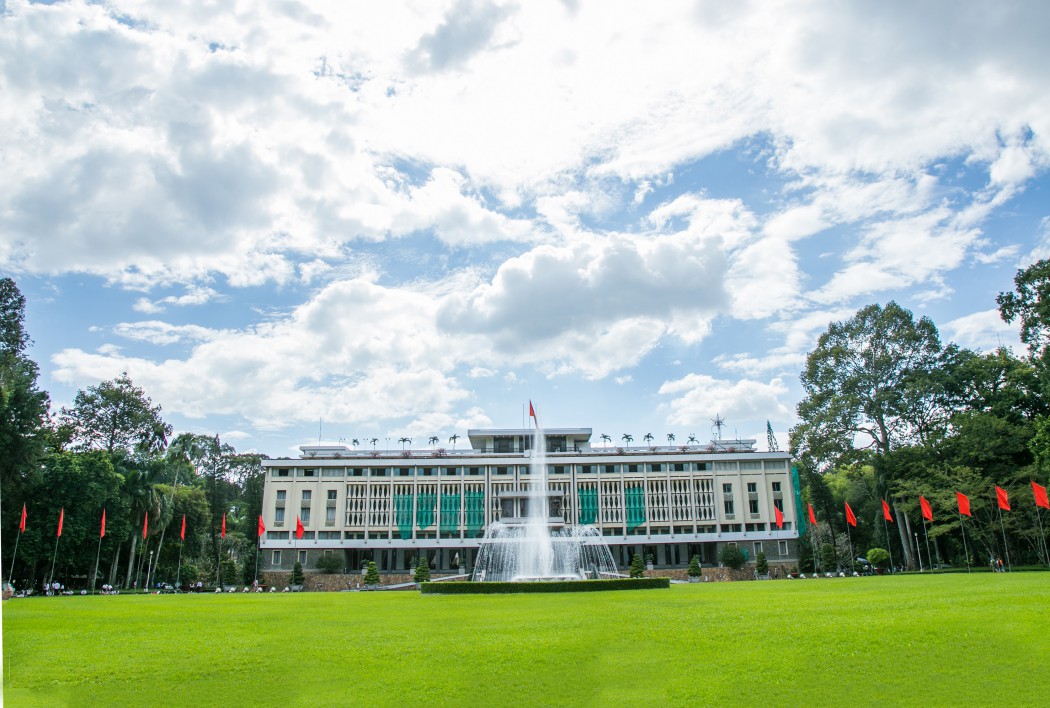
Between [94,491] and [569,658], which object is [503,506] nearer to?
[94,491]

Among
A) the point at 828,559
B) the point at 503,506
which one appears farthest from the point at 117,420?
the point at 828,559

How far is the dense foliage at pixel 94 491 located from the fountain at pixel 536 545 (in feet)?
74.3

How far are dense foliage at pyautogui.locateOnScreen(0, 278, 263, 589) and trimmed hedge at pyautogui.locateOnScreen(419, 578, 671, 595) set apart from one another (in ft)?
77.2

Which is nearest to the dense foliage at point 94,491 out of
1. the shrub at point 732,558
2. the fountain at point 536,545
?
the fountain at point 536,545

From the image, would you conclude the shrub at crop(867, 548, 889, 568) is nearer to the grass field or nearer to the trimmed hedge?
the trimmed hedge

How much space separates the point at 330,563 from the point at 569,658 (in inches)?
2295

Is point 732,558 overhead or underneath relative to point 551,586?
overhead

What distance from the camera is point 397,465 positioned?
77062 millimetres

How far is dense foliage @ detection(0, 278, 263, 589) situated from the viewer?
1592 inches

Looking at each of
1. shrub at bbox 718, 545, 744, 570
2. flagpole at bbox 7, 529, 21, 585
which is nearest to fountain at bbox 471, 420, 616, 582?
shrub at bbox 718, 545, 744, 570

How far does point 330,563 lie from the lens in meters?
67.4

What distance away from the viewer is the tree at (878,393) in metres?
51.7

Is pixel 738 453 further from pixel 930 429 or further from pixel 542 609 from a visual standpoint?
pixel 542 609

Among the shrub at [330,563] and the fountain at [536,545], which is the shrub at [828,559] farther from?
the shrub at [330,563]
